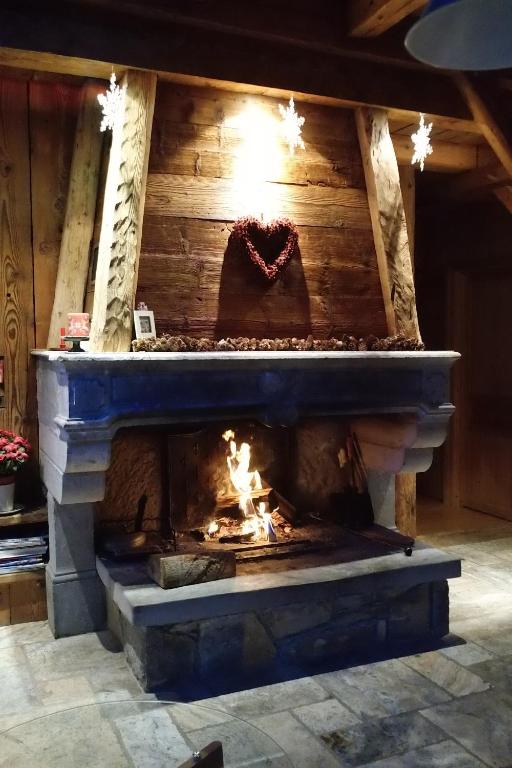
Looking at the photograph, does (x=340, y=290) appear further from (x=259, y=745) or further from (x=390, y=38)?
(x=259, y=745)

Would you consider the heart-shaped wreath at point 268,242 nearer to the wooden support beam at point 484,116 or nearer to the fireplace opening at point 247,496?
the fireplace opening at point 247,496

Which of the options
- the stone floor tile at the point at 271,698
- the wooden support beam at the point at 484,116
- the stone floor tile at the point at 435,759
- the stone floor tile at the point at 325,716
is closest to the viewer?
the stone floor tile at the point at 435,759

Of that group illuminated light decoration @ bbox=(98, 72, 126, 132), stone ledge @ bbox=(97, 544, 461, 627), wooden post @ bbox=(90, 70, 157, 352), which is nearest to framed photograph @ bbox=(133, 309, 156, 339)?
wooden post @ bbox=(90, 70, 157, 352)

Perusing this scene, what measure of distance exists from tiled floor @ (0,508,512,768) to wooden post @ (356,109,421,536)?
175 centimetres

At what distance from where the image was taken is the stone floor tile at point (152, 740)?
66.7 inches

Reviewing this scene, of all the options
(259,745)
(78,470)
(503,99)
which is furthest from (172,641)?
(503,99)

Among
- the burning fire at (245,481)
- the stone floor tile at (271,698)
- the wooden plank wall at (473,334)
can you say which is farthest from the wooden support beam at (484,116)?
the stone floor tile at (271,698)

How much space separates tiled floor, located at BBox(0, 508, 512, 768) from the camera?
70.7 inches

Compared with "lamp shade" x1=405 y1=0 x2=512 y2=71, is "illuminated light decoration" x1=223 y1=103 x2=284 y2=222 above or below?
above

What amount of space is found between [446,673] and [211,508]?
1.54 meters

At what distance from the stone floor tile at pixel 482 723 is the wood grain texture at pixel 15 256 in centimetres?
272

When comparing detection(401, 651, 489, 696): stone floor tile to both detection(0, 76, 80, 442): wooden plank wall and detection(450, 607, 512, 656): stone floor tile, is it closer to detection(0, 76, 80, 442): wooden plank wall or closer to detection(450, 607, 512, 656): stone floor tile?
detection(450, 607, 512, 656): stone floor tile

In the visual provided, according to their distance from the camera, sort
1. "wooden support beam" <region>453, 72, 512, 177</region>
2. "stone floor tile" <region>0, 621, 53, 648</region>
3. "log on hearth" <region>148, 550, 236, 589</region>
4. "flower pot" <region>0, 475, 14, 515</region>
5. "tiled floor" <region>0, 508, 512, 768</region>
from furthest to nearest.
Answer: "wooden support beam" <region>453, 72, 512, 177</region> → "flower pot" <region>0, 475, 14, 515</region> → "stone floor tile" <region>0, 621, 53, 648</region> → "log on hearth" <region>148, 550, 236, 589</region> → "tiled floor" <region>0, 508, 512, 768</region>

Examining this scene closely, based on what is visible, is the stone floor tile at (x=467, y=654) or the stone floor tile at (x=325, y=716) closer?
the stone floor tile at (x=325, y=716)
